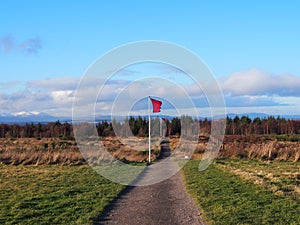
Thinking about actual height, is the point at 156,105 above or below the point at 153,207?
above

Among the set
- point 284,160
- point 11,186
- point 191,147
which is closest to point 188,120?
point 191,147

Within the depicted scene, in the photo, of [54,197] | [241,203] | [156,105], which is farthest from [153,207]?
[156,105]

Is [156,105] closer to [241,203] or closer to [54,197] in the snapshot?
[54,197]

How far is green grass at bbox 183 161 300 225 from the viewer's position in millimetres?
8375

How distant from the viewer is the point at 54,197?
11.1m

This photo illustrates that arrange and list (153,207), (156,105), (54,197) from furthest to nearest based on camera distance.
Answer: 1. (156,105)
2. (54,197)
3. (153,207)

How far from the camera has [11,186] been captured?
44.8ft

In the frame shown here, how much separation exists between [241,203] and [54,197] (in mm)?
5162

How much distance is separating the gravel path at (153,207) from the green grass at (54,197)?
36 cm

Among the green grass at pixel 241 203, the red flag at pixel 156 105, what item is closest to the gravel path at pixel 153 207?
the green grass at pixel 241 203

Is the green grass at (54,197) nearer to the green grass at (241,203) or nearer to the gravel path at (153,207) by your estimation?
the gravel path at (153,207)

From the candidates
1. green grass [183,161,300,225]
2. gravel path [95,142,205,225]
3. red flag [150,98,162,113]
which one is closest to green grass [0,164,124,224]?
gravel path [95,142,205,225]

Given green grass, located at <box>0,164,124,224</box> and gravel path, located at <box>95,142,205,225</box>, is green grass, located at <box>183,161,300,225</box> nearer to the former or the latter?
gravel path, located at <box>95,142,205,225</box>

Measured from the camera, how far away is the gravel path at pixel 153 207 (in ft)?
27.8
